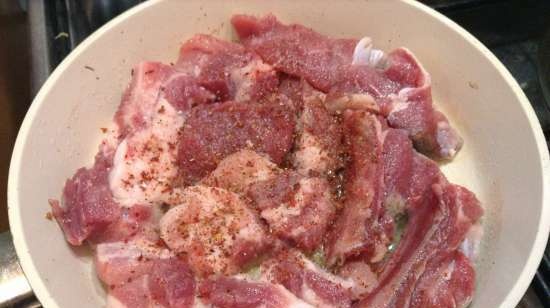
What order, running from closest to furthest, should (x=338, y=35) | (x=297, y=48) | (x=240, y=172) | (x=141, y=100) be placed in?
(x=240, y=172)
(x=141, y=100)
(x=297, y=48)
(x=338, y=35)

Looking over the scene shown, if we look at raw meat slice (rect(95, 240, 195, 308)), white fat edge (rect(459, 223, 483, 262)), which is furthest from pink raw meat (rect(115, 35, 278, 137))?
white fat edge (rect(459, 223, 483, 262))

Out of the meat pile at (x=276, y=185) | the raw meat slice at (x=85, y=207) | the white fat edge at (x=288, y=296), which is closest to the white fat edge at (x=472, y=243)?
the meat pile at (x=276, y=185)

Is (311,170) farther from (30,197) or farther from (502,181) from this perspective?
(30,197)

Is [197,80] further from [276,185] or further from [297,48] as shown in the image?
[276,185]

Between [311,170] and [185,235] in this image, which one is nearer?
[185,235]

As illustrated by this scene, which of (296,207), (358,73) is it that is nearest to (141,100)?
(296,207)

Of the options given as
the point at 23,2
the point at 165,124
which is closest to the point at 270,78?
the point at 165,124

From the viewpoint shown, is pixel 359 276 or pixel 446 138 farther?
pixel 446 138
